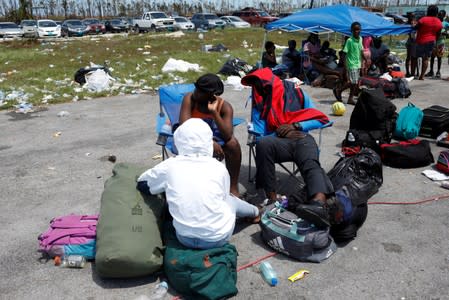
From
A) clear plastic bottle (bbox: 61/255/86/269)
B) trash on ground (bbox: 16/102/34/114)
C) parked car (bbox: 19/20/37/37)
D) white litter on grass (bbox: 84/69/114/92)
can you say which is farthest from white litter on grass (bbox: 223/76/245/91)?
parked car (bbox: 19/20/37/37)

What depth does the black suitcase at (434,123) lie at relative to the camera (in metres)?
5.55

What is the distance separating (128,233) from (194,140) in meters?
0.78

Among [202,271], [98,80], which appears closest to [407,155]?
[202,271]

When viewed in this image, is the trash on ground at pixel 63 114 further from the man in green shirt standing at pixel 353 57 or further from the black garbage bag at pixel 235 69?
the man in green shirt standing at pixel 353 57

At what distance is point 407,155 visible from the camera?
467 cm

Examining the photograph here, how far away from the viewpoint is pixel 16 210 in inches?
151

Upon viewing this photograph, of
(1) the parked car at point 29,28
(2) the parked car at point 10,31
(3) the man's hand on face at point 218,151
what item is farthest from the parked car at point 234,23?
(3) the man's hand on face at point 218,151

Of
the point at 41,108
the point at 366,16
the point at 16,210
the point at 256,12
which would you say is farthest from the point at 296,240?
the point at 256,12

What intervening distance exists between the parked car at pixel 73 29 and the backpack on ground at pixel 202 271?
92.9ft

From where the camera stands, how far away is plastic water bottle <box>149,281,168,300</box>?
260cm

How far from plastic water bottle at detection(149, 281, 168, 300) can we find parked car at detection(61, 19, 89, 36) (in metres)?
28.3

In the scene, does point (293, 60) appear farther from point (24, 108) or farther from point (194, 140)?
point (194, 140)

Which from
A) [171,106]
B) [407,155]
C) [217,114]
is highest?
[217,114]

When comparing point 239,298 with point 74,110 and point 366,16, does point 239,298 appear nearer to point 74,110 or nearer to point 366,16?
point 74,110
